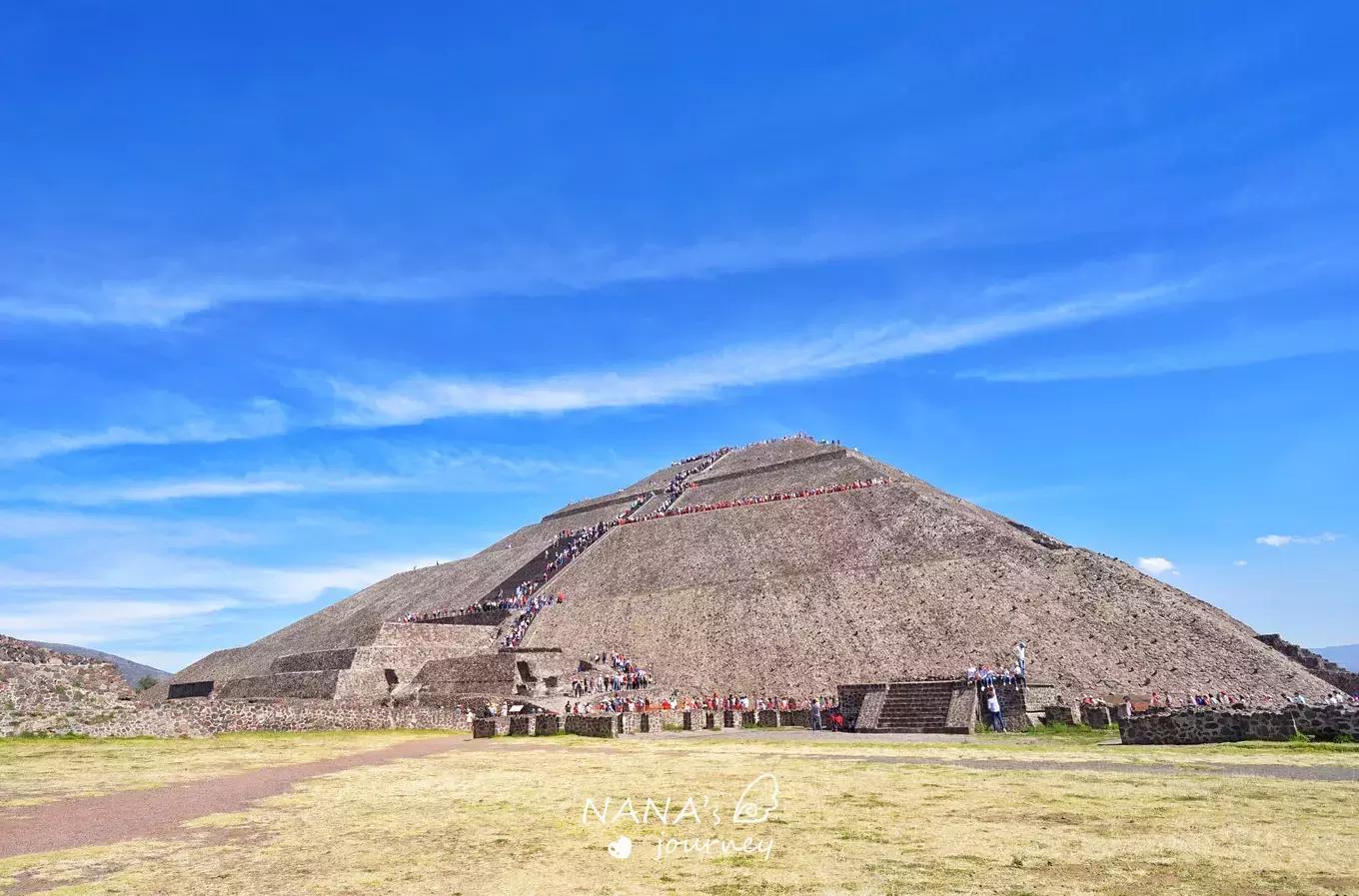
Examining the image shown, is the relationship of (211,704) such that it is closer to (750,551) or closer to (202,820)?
(202,820)

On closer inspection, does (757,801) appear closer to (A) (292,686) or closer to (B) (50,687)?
(B) (50,687)

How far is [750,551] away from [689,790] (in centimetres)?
3812

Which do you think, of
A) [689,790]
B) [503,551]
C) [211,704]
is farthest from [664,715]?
[503,551]

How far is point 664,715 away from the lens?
30.8 meters

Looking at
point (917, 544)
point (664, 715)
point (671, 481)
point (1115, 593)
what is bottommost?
point (664, 715)

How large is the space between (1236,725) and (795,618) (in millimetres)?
23225

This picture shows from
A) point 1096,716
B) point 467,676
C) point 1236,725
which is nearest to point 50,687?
point 467,676

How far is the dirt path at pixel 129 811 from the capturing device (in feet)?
29.3

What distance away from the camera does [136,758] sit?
719 inches

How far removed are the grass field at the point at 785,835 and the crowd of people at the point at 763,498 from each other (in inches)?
1652

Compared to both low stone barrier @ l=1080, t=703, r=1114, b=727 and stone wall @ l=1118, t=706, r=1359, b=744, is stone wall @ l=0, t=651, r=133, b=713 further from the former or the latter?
low stone barrier @ l=1080, t=703, r=1114, b=727

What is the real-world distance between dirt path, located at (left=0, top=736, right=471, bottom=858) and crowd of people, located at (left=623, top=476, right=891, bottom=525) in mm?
44103

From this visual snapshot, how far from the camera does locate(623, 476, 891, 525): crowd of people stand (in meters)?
56.8

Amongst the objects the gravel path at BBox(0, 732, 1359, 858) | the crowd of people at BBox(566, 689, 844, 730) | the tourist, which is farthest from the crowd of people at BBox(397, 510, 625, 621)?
the gravel path at BBox(0, 732, 1359, 858)
